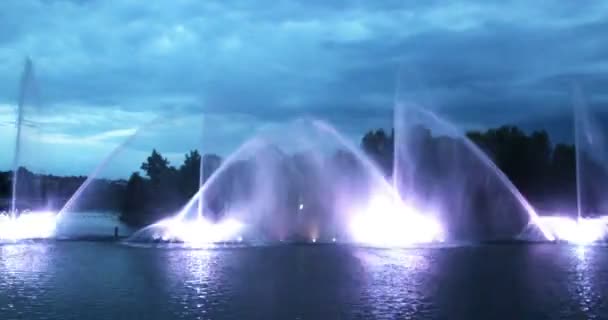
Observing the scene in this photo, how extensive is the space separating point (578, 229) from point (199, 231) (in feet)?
84.1

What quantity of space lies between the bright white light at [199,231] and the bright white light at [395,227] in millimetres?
8201

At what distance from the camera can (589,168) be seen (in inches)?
2653

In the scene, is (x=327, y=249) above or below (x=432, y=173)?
below

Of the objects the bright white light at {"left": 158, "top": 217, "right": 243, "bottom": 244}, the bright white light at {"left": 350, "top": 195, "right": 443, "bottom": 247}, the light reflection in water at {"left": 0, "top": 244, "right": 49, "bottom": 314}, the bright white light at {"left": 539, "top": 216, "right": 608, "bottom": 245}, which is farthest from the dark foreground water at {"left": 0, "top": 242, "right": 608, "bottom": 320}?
the bright white light at {"left": 539, "top": 216, "right": 608, "bottom": 245}

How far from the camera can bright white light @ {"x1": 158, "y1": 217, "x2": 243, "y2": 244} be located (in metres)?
44.2

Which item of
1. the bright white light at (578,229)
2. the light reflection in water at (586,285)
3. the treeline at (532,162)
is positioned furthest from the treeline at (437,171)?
the light reflection in water at (586,285)

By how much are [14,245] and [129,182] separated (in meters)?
105

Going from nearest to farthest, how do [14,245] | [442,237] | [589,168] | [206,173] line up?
[14,245]
[442,237]
[206,173]
[589,168]

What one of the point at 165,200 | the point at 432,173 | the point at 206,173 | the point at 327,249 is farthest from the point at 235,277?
the point at 165,200

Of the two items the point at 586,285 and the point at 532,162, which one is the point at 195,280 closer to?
the point at 586,285

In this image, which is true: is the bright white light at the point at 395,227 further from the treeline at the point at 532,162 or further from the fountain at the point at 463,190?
the treeline at the point at 532,162

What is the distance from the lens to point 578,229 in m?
50.6

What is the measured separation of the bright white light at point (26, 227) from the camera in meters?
46.4

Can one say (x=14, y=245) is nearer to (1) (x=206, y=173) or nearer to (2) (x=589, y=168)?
(1) (x=206, y=173)
